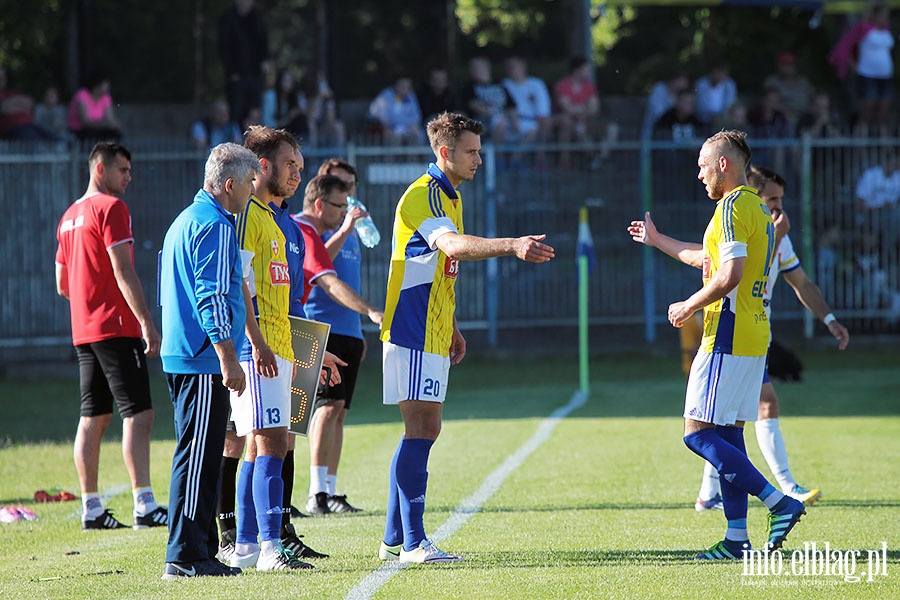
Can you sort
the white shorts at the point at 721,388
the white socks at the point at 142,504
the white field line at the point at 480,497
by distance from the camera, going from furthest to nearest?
the white socks at the point at 142,504 → the white shorts at the point at 721,388 → the white field line at the point at 480,497

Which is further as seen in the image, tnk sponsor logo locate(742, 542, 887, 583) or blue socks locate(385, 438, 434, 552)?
blue socks locate(385, 438, 434, 552)

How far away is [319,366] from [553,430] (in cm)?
611

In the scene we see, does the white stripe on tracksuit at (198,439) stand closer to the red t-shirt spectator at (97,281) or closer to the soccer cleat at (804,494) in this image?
the red t-shirt spectator at (97,281)

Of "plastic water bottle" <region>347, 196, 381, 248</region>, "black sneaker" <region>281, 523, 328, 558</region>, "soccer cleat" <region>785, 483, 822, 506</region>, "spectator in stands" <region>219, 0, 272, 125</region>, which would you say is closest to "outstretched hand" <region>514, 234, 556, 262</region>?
"black sneaker" <region>281, 523, 328, 558</region>

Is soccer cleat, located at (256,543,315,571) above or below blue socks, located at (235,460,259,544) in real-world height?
below

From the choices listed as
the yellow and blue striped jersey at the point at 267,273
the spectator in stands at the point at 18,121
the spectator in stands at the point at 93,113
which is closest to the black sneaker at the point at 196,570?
the yellow and blue striped jersey at the point at 267,273

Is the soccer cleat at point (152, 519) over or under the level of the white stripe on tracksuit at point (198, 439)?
under

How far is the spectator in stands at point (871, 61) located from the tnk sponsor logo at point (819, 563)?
16889 mm

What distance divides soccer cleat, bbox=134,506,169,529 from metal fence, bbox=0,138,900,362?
38.8ft

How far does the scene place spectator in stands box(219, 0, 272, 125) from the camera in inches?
854

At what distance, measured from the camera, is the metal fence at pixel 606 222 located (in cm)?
2088

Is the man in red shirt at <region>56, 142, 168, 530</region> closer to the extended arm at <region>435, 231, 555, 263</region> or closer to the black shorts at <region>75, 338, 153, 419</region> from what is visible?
the black shorts at <region>75, 338, 153, 419</region>

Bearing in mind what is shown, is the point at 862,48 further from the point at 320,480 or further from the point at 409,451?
the point at 409,451

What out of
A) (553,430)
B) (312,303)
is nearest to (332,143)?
(553,430)
